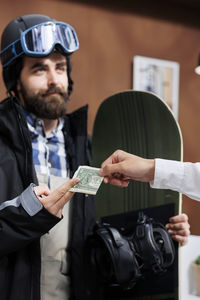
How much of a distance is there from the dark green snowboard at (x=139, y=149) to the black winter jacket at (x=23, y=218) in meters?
0.08

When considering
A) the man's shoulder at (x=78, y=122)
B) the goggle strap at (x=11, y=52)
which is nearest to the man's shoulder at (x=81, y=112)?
the man's shoulder at (x=78, y=122)

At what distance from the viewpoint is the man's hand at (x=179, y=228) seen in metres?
1.56

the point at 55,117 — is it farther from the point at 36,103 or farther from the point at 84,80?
the point at 84,80

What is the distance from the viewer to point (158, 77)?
298 centimetres

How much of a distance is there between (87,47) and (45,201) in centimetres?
178

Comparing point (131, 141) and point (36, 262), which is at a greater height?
point (131, 141)

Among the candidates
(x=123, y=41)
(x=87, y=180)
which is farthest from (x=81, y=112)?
(x=123, y=41)

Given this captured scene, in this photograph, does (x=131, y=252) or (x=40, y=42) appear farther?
(x=40, y=42)

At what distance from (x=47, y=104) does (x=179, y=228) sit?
73 centimetres

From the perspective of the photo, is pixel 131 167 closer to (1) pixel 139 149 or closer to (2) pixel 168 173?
(2) pixel 168 173

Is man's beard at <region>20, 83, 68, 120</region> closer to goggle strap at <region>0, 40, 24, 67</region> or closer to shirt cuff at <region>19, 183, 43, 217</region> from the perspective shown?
goggle strap at <region>0, 40, 24, 67</region>

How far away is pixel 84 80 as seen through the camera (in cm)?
280

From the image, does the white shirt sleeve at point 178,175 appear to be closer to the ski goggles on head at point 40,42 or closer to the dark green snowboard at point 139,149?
the dark green snowboard at point 139,149

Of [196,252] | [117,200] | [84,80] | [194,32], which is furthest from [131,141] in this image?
[194,32]
